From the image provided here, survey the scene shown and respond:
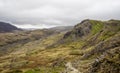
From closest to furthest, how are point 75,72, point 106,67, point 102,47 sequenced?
point 106,67 < point 75,72 < point 102,47

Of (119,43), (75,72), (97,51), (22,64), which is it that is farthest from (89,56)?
(22,64)

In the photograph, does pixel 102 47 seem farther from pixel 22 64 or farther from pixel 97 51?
pixel 22 64

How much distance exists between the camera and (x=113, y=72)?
4531 cm

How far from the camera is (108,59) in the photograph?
164 ft

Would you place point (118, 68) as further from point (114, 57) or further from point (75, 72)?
point (75, 72)

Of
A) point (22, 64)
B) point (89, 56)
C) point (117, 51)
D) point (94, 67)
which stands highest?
point (117, 51)

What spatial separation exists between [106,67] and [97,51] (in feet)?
228

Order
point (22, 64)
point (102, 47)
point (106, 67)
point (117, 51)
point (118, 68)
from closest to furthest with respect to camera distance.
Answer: point (118, 68) < point (106, 67) < point (117, 51) < point (102, 47) < point (22, 64)

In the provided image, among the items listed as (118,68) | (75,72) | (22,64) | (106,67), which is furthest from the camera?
(22,64)

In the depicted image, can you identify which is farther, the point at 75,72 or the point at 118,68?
the point at 75,72

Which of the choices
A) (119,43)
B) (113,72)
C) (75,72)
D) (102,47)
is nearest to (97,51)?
(102,47)

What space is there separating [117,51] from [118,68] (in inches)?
304

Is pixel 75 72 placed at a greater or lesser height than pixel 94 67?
lesser

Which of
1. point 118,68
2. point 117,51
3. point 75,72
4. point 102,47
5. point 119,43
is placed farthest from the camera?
point 102,47
